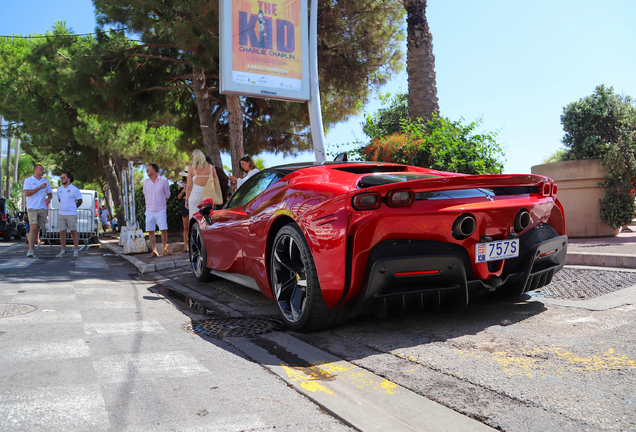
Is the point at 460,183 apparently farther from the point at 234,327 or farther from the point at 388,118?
the point at 388,118

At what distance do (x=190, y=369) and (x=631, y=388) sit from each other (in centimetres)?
223

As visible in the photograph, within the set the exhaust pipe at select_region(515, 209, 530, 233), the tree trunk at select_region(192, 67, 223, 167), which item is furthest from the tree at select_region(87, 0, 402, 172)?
the exhaust pipe at select_region(515, 209, 530, 233)

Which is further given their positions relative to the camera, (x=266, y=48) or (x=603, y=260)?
(x=266, y=48)

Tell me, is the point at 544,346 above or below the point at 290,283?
below

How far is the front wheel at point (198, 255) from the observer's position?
19.7 ft

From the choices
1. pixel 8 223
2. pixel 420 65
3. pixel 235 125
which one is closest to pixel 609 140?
pixel 420 65

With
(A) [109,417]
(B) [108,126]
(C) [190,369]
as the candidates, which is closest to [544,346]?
(C) [190,369]

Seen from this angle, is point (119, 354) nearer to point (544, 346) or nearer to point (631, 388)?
point (544, 346)

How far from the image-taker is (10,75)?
2183cm

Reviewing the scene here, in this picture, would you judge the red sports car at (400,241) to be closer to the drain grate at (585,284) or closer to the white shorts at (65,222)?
the drain grate at (585,284)

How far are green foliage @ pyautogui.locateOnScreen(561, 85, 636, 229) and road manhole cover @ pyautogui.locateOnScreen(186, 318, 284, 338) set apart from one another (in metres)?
8.71

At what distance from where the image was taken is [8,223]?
1955cm

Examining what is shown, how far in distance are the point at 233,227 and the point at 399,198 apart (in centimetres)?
221

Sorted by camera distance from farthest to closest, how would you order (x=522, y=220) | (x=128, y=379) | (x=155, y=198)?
(x=155, y=198)
(x=522, y=220)
(x=128, y=379)
